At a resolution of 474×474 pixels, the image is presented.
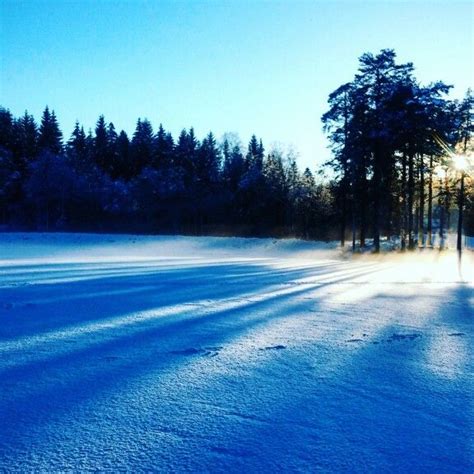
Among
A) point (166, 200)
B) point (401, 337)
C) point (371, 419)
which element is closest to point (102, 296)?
point (401, 337)

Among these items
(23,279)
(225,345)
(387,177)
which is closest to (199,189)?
(387,177)

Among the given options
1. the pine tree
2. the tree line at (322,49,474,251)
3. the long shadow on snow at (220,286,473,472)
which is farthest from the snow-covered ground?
the pine tree

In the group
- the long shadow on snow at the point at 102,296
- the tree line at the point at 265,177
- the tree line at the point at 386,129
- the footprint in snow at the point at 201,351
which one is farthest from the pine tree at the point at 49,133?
the footprint in snow at the point at 201,351

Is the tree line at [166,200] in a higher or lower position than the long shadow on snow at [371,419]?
higher

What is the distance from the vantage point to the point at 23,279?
22.7 ft

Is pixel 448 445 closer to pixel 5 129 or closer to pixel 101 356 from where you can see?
pixel 101 356

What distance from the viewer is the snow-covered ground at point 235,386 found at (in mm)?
1559

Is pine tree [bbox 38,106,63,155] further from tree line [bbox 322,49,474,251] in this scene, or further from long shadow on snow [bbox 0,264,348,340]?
long shadow on snow [bbox 0,264,348,340]

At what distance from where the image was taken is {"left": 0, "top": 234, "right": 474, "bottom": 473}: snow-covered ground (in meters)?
1.56

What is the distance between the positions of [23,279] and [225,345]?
5478 millimetres

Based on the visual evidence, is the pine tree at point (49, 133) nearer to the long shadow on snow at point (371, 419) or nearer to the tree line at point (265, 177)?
the tree line at point (265, 177)

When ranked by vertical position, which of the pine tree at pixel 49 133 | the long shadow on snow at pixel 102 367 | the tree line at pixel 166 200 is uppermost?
the pine tree at pixel 49 133

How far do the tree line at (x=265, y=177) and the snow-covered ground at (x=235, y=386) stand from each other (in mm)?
19550

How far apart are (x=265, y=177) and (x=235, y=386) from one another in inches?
1610
